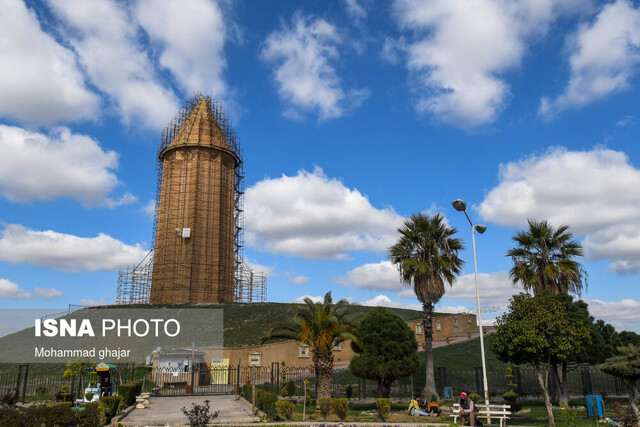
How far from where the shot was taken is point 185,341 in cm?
4425

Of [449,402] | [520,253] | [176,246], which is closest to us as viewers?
[449,402]

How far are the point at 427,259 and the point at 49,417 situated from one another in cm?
1925

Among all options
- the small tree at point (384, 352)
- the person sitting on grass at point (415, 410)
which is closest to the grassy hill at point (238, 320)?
the small tree at point (384, 352)

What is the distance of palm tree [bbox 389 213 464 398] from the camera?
2617 cm

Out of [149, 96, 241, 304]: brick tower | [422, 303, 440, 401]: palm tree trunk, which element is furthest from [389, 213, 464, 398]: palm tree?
[149, 96, 241, 304]: brick tower

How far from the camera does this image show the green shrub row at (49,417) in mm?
14383

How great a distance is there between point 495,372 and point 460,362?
4.52 metres

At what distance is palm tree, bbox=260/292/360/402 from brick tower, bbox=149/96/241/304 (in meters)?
38.7

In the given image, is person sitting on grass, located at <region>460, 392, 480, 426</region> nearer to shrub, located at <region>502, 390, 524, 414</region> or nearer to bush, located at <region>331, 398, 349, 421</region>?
bush, located at <region>331, 398, 349, 421</region>

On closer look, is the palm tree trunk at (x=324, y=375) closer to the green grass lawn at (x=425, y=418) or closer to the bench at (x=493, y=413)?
the green grass lawn at (x=425, y=418)

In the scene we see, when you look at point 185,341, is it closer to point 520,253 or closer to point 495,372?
point 495,372

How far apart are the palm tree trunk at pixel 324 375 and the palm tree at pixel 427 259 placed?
5.72 meters

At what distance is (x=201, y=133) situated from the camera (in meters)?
66.9

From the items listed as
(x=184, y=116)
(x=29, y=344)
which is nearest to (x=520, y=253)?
(x=29, y=344)
